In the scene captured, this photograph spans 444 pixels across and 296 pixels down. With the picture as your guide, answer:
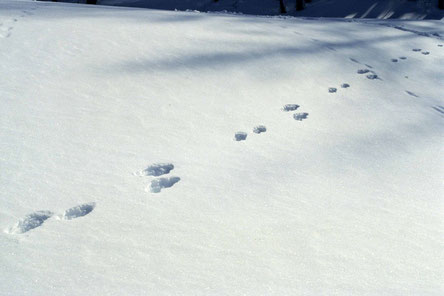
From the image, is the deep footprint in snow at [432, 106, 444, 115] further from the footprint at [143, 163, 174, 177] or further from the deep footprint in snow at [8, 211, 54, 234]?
the deep footprint in snow at [8, 211, 54, 234]

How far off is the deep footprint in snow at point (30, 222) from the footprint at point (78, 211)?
7 cm

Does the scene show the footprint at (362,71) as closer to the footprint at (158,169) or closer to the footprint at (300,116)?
the footprint at (300,116)

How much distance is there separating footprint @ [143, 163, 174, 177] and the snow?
1 centimetres

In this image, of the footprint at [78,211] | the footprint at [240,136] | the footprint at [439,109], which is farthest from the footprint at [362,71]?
the footprint at [78,211]

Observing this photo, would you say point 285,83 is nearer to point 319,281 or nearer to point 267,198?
point 267,198

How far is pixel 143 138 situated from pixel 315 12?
17.2 metres

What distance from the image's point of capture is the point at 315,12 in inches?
698

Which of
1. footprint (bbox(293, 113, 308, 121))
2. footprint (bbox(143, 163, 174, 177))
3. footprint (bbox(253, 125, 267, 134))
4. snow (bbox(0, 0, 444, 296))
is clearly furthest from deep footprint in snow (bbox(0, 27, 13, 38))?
footprint (bbox(293, 113, 308, 121))

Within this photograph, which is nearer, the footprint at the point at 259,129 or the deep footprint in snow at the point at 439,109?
the footprint at the point at 259,129

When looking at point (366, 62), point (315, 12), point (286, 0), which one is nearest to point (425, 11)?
point (315, 12)

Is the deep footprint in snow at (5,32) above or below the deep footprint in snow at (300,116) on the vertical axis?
above

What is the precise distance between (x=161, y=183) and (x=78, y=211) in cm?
45

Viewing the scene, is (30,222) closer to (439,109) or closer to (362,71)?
(439,109)

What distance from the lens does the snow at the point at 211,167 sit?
1.47 m
